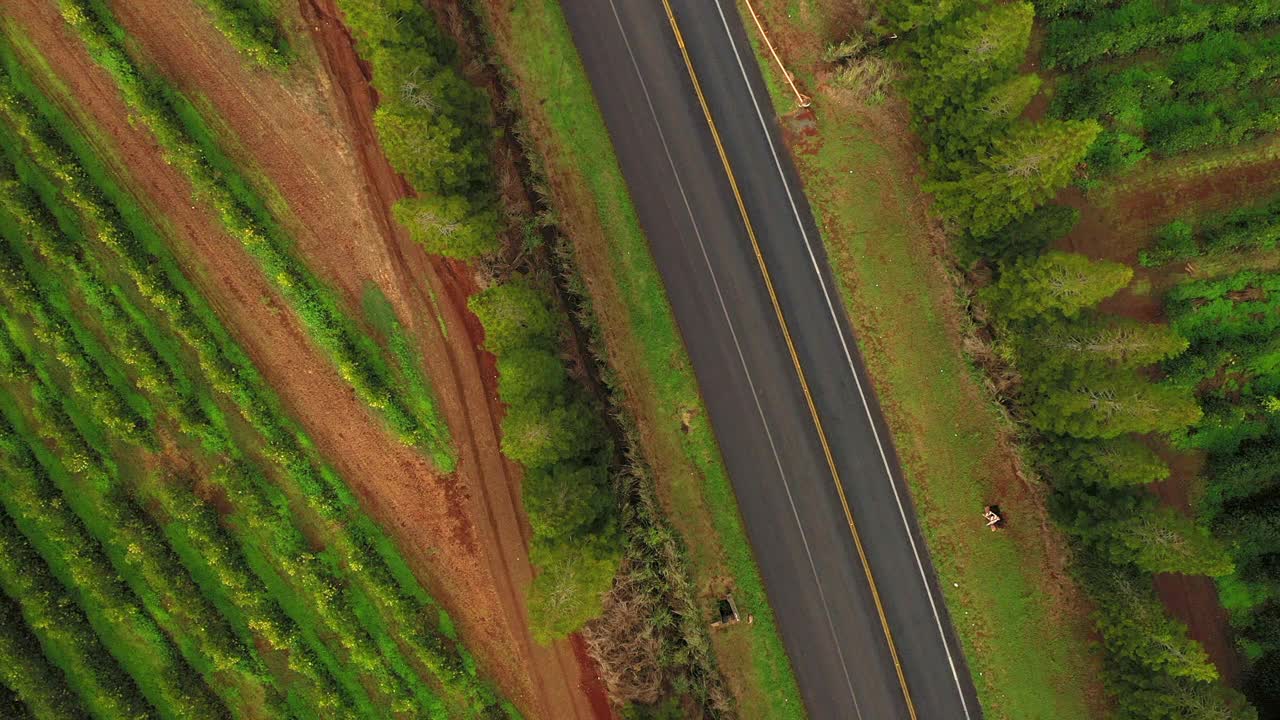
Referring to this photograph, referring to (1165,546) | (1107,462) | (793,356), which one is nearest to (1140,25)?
(1107,462)

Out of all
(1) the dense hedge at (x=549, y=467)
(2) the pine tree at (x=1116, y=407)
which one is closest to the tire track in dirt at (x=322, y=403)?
(1) the dense hedge at (x=549, y=467)

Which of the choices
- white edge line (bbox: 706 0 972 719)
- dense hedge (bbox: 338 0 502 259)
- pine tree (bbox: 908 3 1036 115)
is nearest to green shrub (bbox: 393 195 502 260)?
dense hedge (bbox: 338 0 502 259)

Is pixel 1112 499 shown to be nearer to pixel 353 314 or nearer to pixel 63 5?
pixel 353 314

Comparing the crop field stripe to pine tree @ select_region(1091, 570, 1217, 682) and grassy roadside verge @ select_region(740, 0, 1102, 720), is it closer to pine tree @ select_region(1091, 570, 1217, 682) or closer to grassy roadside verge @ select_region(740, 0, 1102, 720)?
grassy roadside verge @ select_region(740, 0, 1102, 720)

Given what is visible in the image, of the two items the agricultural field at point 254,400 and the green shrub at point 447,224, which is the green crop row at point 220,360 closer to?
the agricultural field at point 254,400

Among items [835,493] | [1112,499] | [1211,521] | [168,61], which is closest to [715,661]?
[835,493]

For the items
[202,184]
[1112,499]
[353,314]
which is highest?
[202,184]

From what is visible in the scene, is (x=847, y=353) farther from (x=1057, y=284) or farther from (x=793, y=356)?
(x=1057, y=284)
